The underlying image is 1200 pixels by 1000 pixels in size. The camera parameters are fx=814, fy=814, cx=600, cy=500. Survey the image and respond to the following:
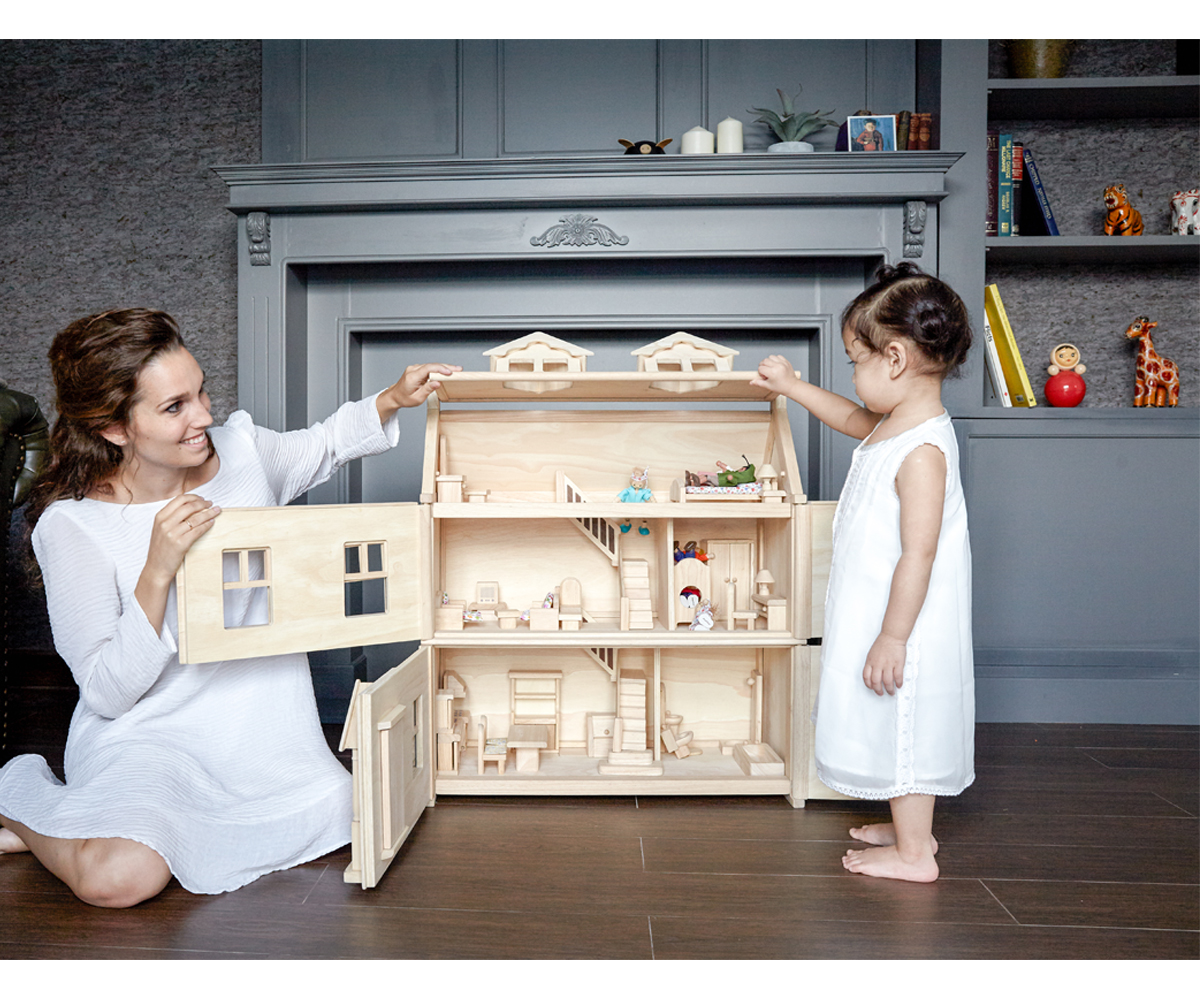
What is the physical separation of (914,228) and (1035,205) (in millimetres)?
433

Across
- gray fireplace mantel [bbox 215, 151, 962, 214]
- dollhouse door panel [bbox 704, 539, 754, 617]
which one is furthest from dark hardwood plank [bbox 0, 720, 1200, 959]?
gray fireplace mantel [bbox 215, 151, 962, 214]

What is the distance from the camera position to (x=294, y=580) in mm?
1408

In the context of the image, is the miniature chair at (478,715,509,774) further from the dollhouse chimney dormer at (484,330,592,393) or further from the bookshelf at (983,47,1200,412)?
the bookshelf at (983,47,1200,412)

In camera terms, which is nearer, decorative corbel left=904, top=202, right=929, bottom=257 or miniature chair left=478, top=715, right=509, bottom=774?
miniature chair left=478, top=715, right=509, bottom=774

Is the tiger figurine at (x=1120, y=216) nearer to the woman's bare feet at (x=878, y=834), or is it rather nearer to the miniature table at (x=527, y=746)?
the woman's bare feet at (x=878, y=834)

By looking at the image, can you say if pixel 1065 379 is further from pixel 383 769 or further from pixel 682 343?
pixel 383 769

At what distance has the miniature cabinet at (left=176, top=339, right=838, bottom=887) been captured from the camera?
142 centimetres

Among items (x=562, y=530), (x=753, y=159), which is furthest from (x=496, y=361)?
(x=753, y=159)

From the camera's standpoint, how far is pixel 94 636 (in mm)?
1351

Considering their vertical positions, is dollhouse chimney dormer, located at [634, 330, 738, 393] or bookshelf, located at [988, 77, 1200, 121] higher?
bookshelf, located at [988, 77, 1200, 121]

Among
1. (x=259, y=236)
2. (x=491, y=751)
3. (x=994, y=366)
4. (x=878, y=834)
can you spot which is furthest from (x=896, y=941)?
(x=259, y=236)

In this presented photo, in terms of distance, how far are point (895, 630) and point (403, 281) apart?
176 centimetres

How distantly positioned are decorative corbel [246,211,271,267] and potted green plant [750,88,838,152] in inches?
55.1

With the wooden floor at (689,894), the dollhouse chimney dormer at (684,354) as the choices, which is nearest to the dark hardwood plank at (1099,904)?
the wooden floor at (689,894)
